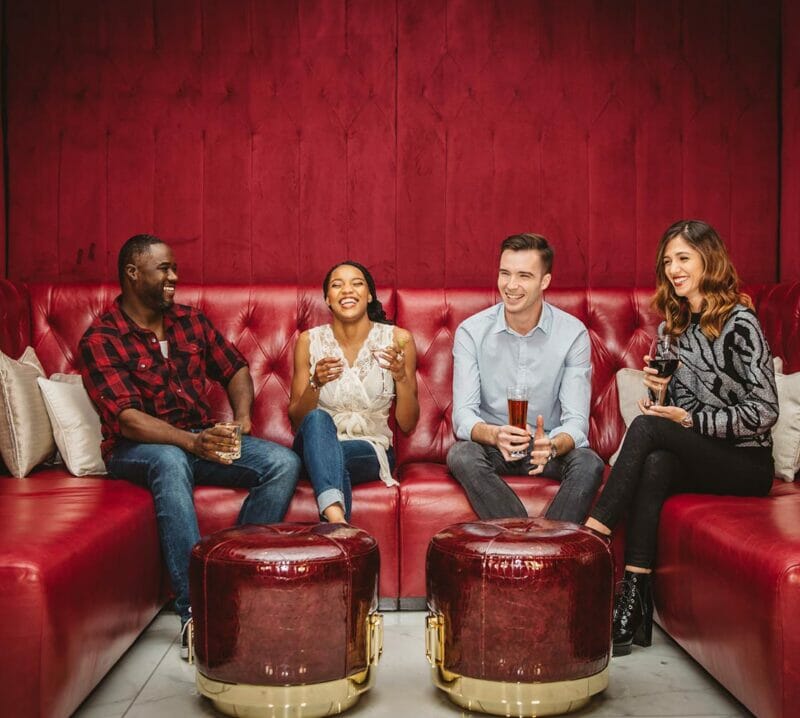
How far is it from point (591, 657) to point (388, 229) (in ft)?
7.10

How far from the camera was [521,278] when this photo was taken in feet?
9.77

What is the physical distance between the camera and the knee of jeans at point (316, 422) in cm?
276

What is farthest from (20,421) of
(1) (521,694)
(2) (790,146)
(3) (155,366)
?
(2) (790,146)

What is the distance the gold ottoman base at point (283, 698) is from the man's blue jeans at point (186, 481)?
46 centimetres

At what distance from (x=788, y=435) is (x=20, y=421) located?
2.47 meters

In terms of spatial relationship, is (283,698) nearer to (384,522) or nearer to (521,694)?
(521,694)

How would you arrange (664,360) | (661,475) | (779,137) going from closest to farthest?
(664,360), (661,475), (779,137)

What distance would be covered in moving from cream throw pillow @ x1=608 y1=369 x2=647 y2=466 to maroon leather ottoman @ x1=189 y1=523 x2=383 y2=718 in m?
1.49

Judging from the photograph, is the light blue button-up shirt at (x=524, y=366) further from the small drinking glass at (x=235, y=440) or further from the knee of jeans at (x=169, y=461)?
the knee of jeans at (x=169, y=461)

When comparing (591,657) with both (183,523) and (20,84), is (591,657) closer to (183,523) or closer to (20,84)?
(183,523)

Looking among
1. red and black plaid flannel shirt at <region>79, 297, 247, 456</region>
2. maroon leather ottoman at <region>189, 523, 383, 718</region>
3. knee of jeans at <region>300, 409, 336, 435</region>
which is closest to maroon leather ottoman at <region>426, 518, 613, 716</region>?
maroon leather ottoman at <region>189, 523, 383, 718</region>

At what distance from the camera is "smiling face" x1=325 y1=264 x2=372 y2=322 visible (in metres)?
3.07

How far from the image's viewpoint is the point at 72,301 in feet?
10.7

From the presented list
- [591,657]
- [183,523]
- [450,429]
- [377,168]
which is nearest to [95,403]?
[183,523]
